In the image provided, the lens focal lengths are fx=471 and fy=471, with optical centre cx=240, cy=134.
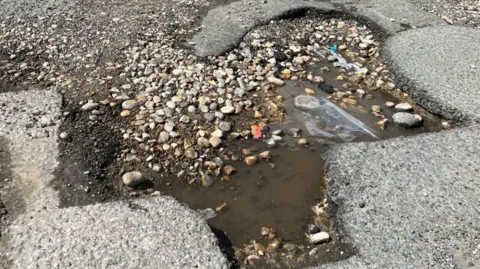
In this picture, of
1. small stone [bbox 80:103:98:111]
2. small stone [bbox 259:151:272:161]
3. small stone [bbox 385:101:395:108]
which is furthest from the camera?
small stone [bbox 385:101:395:108]

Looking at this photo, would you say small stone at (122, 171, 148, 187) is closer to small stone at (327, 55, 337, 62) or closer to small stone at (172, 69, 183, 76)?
small stone at (172, 69, 183, 76)

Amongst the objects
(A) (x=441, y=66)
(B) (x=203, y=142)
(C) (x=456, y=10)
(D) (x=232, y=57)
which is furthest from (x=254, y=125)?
(C) (x=456, y=10)

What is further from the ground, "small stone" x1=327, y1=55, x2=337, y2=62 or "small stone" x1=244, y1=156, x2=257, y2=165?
"small stone" x1=327, y1=55, x2=337, y2=62

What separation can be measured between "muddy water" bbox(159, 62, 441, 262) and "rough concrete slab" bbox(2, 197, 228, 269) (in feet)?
0.75

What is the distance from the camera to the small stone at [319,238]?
224 cm

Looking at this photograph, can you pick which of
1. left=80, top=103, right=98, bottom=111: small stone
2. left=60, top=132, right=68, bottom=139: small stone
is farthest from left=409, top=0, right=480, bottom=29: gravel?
left=60, top=132, right=68, bottom=139: small stone

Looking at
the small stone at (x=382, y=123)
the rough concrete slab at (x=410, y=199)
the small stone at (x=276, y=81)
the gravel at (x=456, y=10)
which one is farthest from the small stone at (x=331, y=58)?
the gravel at (x=456, y=10)

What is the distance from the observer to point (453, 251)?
82.1 inches

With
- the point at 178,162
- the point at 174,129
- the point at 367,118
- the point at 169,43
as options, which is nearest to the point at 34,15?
the point at 169,43

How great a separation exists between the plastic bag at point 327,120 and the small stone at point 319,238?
0.81 meters

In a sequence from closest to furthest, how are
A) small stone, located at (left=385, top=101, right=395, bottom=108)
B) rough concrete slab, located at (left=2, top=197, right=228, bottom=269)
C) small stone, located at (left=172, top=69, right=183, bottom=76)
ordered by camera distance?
rough concrete slab, located at (left=2, top=197, right=228, bottom=269)
small stone, located at (left=385, top=101, right=395, bottom=108)
small stone, located at (left=172, top=69, right=183, bottom=76)

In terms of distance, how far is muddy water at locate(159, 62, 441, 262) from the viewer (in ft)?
7.65

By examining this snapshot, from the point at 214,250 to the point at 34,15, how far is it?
286 cm

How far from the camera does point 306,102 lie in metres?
3.19
